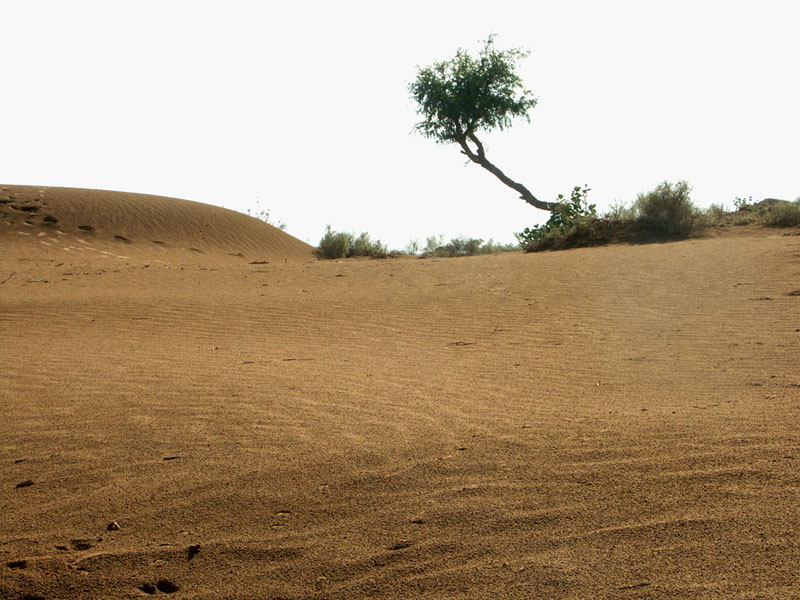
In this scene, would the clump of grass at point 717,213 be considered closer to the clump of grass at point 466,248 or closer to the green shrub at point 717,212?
the green shrub at point 717,212

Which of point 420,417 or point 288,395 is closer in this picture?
point 420,417

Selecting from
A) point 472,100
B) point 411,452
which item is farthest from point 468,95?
point 411,452

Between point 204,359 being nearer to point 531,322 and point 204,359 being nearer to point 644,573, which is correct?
point 531,322

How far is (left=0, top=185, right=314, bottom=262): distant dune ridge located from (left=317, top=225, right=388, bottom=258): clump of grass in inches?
61.1

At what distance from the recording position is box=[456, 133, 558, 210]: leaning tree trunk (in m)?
29.5

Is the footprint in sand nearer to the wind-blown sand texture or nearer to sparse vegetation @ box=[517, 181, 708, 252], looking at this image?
the wind-blown sand texture

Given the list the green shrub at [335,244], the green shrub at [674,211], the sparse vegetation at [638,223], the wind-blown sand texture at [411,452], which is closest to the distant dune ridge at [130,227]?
the green shrub at [335,244]

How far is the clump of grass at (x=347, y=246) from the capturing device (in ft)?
85.9

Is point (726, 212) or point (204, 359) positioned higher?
point (726, 212)

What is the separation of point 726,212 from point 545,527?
2101 cm

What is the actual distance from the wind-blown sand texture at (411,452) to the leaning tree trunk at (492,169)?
19.5m

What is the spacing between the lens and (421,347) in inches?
321

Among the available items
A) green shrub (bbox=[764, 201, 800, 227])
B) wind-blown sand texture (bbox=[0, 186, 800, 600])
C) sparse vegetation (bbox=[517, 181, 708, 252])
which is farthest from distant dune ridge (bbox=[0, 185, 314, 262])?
green shrub (bbox=[764, 201, 800, 227])

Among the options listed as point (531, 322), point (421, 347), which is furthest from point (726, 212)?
point (421, 347)
